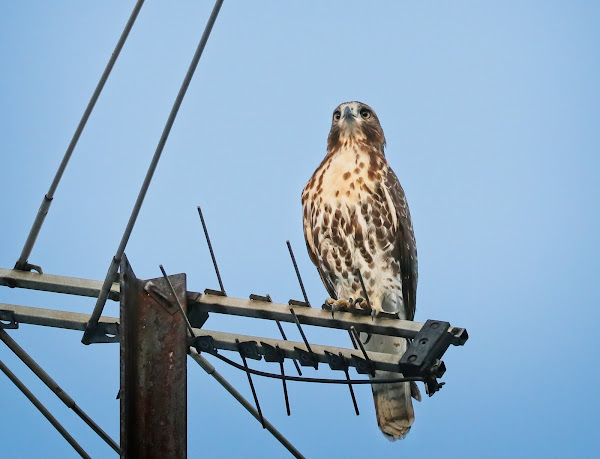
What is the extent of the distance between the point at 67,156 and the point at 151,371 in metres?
1.04

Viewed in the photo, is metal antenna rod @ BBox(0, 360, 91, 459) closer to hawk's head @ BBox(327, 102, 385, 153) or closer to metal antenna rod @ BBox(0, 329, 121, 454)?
metal antenna rod @ BBox(0, 329, 121, 454)

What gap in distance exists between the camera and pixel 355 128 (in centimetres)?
839

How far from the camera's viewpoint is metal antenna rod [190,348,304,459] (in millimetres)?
5000

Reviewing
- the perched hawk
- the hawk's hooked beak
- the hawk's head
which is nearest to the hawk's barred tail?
the perched hawk

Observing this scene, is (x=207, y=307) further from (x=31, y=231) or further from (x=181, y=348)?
(x=31, y=231)

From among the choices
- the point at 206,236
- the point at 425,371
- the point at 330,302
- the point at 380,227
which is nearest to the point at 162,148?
the point at 206,236

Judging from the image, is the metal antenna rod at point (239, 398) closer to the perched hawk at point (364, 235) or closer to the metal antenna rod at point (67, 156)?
the metal antenna rod at point (67, 156)

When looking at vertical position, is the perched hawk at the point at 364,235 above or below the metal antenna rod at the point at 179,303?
above

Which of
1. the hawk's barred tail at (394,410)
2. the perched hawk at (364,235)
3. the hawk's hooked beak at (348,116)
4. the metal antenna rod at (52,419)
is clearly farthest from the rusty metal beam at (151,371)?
the hawk's hooked beak at (348,116)

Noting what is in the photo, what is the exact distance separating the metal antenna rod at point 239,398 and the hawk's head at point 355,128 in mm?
3360

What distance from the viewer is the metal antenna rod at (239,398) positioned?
16.4 ft

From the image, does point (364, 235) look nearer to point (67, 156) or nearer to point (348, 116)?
point (348, 116)

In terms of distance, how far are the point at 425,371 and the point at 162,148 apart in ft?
4.77

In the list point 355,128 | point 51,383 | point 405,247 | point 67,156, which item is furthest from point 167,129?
point 355,128
